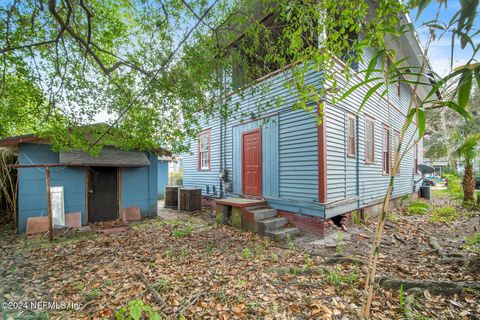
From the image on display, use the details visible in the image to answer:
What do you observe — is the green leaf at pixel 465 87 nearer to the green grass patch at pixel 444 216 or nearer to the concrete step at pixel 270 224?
the concrete step at pixel 270 224

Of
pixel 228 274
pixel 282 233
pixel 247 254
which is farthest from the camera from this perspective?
pixel 282 233

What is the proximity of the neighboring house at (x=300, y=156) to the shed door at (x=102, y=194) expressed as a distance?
3.46 m

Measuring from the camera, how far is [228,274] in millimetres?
3568

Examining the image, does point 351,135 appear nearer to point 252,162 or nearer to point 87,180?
point 252,162

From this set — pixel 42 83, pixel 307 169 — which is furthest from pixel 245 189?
pixel 42 83

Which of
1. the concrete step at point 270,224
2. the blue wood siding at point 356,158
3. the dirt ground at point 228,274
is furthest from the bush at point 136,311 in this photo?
the blue wood siding at point 356,158

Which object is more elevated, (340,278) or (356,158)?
(356,158)

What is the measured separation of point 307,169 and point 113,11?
19.8 ft

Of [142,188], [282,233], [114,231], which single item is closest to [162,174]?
[142,188]

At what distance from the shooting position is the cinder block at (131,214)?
742 cm

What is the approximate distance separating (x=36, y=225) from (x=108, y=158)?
2393mm

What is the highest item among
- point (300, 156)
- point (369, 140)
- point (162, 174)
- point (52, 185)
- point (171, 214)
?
point (369, 140)

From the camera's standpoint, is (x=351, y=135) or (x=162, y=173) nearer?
(x=351, y=135)

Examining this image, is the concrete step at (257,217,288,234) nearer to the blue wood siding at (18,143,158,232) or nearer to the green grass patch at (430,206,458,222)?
the blue wood siding at (18,143,158,232)
